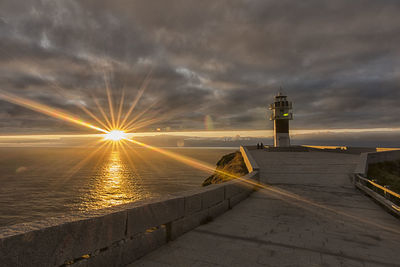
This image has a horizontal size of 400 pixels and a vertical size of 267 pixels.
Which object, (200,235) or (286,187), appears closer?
(200,235)

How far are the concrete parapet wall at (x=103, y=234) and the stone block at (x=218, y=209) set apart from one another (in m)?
0.46

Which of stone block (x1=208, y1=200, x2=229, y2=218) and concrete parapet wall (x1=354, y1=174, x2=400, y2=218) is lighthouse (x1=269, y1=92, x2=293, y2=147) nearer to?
concrete parapet wall (x1=354, y1=174, x2=400, y2=218)

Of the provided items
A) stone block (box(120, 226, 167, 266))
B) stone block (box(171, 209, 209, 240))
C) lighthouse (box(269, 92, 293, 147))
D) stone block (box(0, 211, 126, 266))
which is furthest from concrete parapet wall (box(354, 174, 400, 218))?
lighthouse (box(269, 92, 293, 147))

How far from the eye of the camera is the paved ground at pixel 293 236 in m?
3.49

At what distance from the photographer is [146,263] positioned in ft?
10.7

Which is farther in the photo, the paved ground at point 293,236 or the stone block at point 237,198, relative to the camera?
the stone block at point 237,198

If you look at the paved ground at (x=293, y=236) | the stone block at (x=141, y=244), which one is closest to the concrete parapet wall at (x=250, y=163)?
the paved ground at (x=293, y=236)

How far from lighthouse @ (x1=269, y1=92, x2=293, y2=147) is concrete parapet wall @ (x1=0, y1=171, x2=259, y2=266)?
30.5m

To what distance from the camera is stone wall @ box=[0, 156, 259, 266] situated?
6.97 feet

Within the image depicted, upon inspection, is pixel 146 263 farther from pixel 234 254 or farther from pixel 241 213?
pixel 241 213

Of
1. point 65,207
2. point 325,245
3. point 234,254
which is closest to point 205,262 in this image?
point 234,254

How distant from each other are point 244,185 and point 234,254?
4.44 metres

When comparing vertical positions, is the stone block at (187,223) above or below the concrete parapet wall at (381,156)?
below

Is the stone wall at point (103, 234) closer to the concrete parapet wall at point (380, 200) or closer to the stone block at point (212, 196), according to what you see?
the stone block at point (212, 196)
